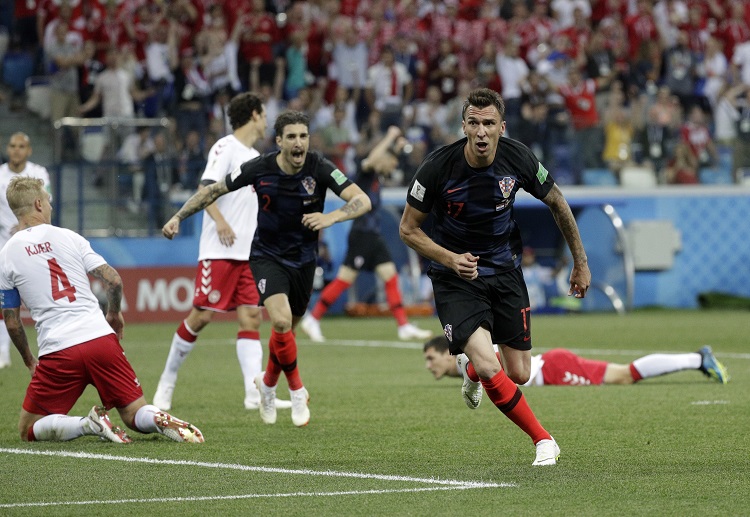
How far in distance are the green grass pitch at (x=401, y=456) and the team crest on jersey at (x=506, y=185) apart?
1.47 metres

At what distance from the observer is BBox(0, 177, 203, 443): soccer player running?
26.4 feet

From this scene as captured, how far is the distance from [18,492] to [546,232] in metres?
19.6

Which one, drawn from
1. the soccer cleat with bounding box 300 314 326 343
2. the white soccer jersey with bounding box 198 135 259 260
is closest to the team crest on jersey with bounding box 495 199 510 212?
the white soccer jersey with bounding box 198 135 259 260

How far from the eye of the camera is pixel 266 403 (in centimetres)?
940

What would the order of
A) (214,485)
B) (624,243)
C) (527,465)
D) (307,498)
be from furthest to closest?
1. (624,243)
2. (527,465)
3. (214,485)
4. (307,498)

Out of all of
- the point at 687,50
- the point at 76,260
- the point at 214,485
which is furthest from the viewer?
the point at 687,50

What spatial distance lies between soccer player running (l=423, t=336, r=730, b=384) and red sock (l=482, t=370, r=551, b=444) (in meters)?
3.71

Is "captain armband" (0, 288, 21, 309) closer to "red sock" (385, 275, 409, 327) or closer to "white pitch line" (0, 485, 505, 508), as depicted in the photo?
"white pitch line" (0, 485, 505, 508)

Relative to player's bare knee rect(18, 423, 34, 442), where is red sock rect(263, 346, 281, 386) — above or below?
above

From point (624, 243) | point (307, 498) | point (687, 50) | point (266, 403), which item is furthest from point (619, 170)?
point (307, 498)

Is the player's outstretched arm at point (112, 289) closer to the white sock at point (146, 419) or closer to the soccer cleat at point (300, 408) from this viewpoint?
the white sock at point (146, 419)

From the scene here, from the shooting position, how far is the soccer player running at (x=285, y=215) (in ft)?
30.0

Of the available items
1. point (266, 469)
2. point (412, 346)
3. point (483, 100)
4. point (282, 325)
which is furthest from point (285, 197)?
point (412, 346)

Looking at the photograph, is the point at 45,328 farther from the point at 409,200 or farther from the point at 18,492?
the point at 409,200
